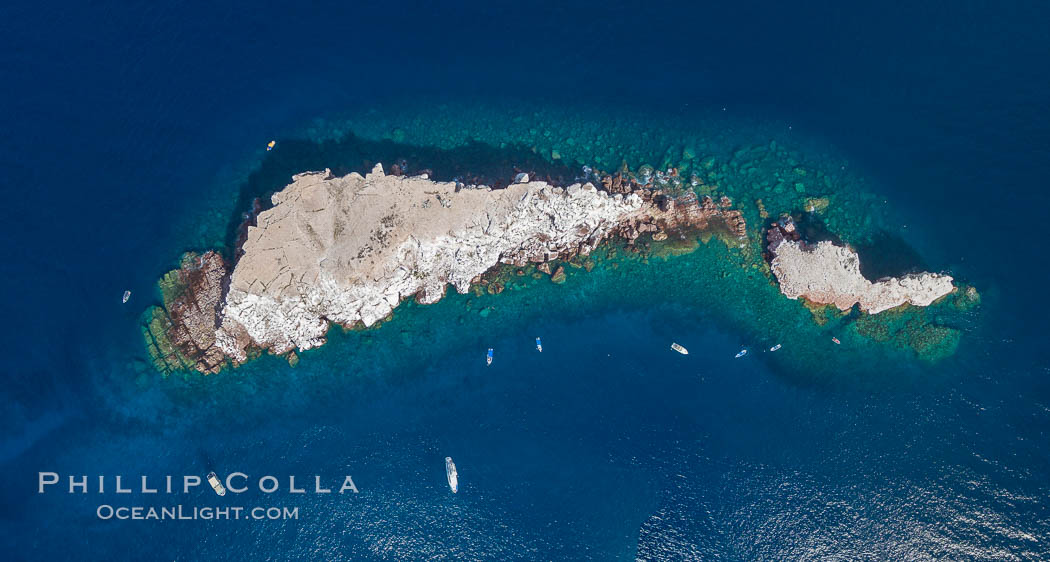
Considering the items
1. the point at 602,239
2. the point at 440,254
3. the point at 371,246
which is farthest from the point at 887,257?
the point at 371,246

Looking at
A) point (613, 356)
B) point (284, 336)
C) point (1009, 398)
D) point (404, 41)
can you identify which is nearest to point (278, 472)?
point (284, 336)

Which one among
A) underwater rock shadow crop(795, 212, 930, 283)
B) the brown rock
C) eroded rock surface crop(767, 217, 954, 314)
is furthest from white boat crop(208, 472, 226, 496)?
underwater rock shadow crop(795, 212, 930, 283)

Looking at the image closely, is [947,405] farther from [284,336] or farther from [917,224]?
[284,336]

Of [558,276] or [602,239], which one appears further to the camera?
[602,239]

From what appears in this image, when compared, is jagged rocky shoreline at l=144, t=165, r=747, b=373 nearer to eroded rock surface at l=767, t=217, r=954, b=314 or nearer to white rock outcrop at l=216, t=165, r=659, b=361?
white rock outcrop at l=216, t=165, r=659, b=361

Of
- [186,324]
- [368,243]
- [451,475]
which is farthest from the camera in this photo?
[186,324]

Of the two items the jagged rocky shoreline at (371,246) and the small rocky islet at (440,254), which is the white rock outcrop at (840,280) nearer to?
the small rocky islet at (440,254)

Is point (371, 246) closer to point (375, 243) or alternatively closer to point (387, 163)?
point (375, 243)
